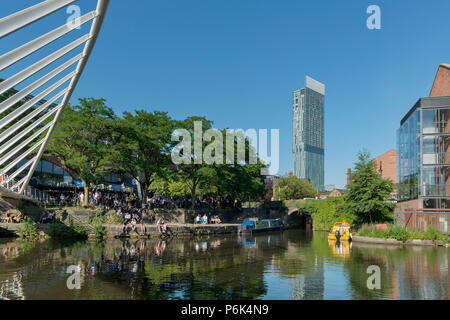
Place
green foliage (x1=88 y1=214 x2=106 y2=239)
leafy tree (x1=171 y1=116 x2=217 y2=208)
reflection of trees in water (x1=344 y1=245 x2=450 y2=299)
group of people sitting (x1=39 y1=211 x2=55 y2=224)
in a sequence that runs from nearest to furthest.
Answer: reflection of trees in water (x1=344 y1=245 x2=450 y2=299) → green foliage (x1=88 y1=214 x2=106 y2=239) → group of people sitting (x1=39 y1=211 x2=55 y2=224) → leafy tree (x1=171 y1=116 x2=217 y2=208)

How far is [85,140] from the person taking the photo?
37312 mm

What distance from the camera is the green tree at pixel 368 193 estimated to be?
37938 mm

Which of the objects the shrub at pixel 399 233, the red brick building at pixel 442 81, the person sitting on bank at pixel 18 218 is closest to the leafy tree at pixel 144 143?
the person sitting on bank at pixel 18 218

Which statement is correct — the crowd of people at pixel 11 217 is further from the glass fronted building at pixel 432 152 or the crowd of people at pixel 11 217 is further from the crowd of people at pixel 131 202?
the glass fronted building at pixel 432 152

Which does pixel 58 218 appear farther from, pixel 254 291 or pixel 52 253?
pixel 254 291

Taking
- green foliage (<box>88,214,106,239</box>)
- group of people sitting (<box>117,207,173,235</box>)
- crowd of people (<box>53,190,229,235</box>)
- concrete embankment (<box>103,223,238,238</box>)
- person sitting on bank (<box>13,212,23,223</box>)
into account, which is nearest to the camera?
person sitting on bank (<box>13,212,23,223</box>)

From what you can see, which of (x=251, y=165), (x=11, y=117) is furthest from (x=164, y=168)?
(x=11, y=117)

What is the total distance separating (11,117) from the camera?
18188 mm

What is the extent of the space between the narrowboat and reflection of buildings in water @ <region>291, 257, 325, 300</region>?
28.5 m

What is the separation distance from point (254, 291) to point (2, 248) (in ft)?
62.6

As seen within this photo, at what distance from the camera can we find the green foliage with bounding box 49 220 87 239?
32781 millimetres

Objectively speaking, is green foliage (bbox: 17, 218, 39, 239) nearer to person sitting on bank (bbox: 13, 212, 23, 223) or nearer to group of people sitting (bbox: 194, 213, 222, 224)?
person sitting on bank (bbox: 13, 212, 23, 223)

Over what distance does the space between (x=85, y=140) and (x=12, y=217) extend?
947cm

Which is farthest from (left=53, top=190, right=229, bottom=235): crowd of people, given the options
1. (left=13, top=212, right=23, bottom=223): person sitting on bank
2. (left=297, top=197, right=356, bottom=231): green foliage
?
(left=297, top=197, right=356, bottom=231): green foliage
